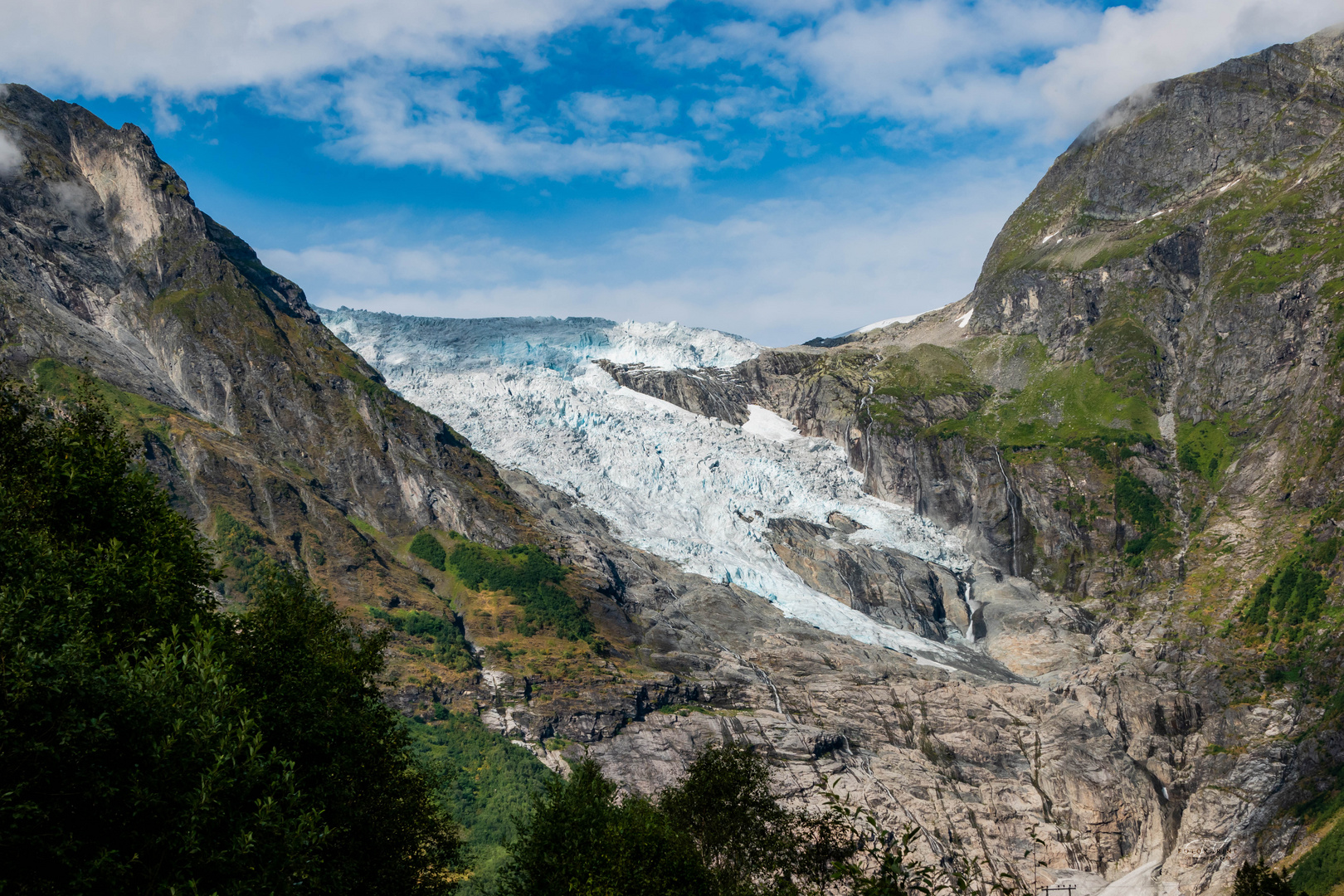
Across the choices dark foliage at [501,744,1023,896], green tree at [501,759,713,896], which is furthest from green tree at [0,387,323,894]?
dark foliage at [501,744,1023,896]

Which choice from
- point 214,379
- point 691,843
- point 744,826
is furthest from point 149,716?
point 214,379

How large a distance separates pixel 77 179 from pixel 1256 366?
241258 millimetres

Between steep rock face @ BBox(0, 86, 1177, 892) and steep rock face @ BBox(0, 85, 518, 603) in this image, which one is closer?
steep rock face @ BBox(0, 86, 1177, 892)

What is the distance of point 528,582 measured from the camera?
164 m

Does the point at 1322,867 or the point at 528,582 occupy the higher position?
the point at 528,582

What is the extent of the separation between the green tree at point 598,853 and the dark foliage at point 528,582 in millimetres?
104826

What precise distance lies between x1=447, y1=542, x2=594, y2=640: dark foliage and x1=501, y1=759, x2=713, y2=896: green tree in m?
105

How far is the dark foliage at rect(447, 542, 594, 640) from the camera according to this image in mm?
157375

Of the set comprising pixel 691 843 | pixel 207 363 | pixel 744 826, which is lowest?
pixel 744 826

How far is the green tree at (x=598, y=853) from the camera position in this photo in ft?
128

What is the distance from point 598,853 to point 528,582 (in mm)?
124427

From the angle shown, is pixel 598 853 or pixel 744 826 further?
pixel 744 826

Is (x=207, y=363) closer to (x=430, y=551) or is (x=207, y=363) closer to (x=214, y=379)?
(x=214, y=379)

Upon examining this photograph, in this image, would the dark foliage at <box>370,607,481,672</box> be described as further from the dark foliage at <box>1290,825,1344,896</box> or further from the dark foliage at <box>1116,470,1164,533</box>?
the dark foliage at <box>1116,470,1164,533</box>
